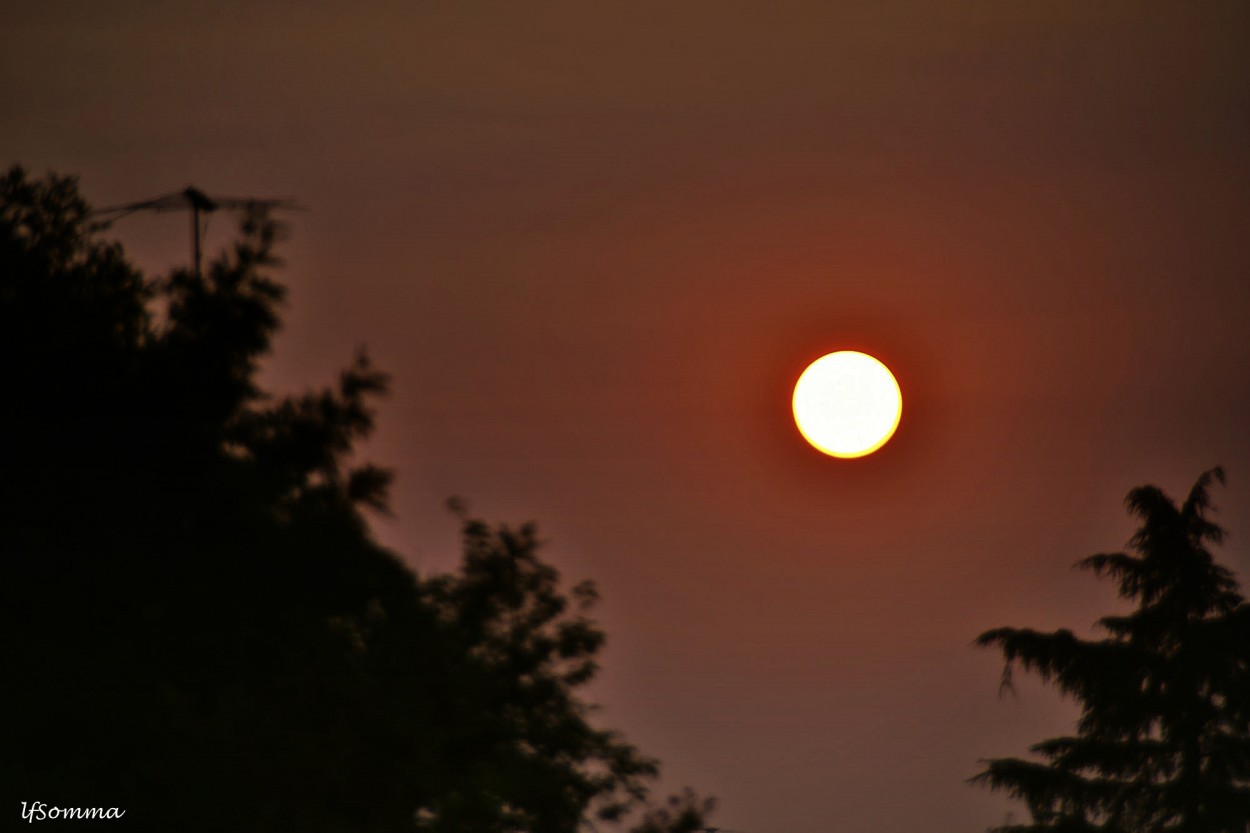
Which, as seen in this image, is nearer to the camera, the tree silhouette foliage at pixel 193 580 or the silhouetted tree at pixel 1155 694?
the tree silhouette foliage at pixel 193 580

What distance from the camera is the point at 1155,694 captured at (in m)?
28.4

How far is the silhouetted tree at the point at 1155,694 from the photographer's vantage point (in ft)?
89.4

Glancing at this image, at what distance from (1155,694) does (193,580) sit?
59.4ft

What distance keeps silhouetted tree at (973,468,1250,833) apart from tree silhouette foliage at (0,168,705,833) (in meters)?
12.9

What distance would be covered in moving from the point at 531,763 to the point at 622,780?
6.64 m

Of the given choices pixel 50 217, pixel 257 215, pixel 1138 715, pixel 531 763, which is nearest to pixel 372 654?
pixel 257 215

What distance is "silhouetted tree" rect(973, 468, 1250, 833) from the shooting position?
2725 cm

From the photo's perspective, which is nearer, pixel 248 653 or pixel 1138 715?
pixel 248 653

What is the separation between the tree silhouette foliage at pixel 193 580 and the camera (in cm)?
1569

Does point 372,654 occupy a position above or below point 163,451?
below

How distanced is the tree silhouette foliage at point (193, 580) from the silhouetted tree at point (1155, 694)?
12.9 meters

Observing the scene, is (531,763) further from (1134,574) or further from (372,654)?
(1134,574)

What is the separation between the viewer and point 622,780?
1302 inches

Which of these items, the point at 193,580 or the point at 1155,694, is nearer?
the point at 193,580
